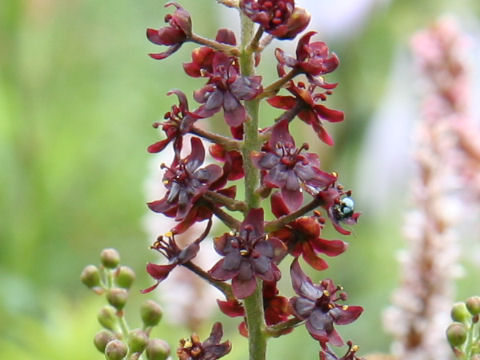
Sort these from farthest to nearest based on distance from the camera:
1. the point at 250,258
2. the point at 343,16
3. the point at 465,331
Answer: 1. the point at 343,16
2. the point at 465,331
3. the point at 250,258

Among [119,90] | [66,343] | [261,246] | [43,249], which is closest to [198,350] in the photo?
[261,246]

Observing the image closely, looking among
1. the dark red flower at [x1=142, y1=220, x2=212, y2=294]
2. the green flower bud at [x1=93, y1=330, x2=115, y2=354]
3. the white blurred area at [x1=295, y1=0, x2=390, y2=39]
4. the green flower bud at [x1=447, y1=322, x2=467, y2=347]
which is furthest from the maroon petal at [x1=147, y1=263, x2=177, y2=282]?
the white blurred area at [x1=295, y1=0, x2=390, y2=39]

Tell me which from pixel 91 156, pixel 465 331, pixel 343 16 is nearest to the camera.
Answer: pixel 465 331

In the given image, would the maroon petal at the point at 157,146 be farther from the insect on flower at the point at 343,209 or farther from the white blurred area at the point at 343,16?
the white blurred area at the point at 343,16

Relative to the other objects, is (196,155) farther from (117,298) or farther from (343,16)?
(343,16)

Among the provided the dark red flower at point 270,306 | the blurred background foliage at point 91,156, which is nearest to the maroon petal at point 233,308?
the dark red flower at point 270,306

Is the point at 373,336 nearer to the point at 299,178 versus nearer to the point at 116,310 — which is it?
the point at 116,310

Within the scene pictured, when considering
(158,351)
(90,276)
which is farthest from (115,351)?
(90,276)
